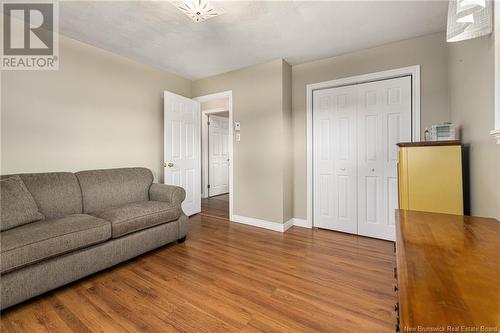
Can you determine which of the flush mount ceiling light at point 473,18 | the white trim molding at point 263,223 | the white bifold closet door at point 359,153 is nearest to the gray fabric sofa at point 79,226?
the white trim molding at point 263,223

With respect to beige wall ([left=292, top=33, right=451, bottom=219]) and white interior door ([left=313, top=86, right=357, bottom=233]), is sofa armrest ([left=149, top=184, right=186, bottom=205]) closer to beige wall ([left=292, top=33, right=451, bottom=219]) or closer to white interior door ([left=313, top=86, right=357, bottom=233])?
beige wall ([left=292, top=33, right=451, bottom=219])

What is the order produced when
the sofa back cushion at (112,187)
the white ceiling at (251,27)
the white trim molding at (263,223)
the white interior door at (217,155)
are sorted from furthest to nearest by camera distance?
the white interior door at (217,155) < the white trim molding at (263,223) < the sofa back cushion at (112,187) < the white ceiling at (251,27)

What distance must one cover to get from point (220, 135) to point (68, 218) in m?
4.34

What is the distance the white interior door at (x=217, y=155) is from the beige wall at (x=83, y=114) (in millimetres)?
2175

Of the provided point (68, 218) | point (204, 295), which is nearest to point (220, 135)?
point (68, 218)

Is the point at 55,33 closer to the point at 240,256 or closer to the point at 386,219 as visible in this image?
the point at 240,256

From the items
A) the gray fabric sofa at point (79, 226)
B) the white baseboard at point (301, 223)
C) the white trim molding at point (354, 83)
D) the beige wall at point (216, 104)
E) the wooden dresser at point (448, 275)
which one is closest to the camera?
the wooden dresser at point (448, 275)

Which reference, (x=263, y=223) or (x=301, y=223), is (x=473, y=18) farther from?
(x=263, y=223)

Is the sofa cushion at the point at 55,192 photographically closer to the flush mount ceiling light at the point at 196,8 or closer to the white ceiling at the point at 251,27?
the white ceiling at the point at 251,27

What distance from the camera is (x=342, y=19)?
2.27 meters

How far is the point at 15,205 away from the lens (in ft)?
6.15

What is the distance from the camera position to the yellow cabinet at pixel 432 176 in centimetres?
173

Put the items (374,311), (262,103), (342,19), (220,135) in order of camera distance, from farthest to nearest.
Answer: (220,135) < (262,103) < (342,19) < (374,311)

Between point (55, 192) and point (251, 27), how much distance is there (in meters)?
2.64
